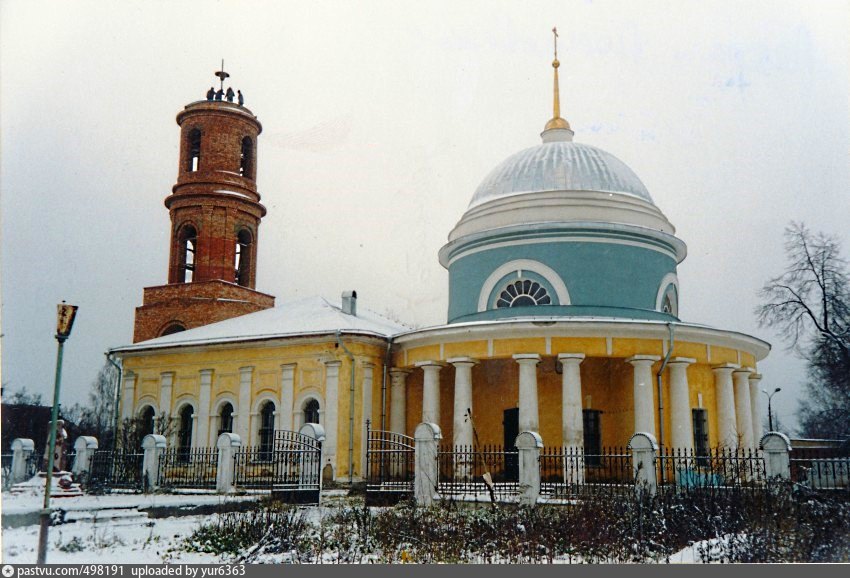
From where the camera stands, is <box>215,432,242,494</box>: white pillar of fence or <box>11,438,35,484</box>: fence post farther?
<box>11,438,35,484</box>: fence post

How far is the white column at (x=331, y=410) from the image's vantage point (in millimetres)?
19719

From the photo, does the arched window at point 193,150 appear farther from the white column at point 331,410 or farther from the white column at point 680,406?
the white column at point 680,406

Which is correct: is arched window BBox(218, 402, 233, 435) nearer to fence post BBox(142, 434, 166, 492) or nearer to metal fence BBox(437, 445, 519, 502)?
fence post BBox(142, 434, 166, 492)

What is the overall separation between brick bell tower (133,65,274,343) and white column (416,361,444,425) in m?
9.06

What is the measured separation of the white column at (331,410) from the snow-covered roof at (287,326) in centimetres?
93

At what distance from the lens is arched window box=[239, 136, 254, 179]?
28078 mm

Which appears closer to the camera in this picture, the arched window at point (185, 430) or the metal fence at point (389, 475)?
the metal fence at point (389, 475)

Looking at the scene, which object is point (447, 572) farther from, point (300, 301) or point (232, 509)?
point (300, 301)

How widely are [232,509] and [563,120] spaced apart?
52.5 ft

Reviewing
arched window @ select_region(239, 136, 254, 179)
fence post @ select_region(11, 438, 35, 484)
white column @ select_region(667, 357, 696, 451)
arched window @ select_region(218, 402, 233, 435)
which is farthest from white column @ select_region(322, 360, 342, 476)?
arched window @ select_region(239, 136, 254, 179)

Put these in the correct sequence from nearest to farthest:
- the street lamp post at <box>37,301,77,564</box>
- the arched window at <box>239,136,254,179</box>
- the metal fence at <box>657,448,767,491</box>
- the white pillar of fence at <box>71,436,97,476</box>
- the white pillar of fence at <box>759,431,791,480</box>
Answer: the street lamp post at <box>37,301,77,564</box> → the metal fence at <box>657,448,767,491</box> → the white pillar of fence at <box>759,431,791,480</box> → the white pillar of fence at <box>71,436,97,476</box> → the arched window at <box>239,136,254,179</box>

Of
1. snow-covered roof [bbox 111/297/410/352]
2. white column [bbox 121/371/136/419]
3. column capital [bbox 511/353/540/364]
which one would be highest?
snow-covered roof [bbox 111/297/410/352]

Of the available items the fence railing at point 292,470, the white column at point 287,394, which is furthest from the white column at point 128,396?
the fence railing at point 292,470

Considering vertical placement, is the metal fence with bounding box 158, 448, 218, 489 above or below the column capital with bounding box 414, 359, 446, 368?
below
